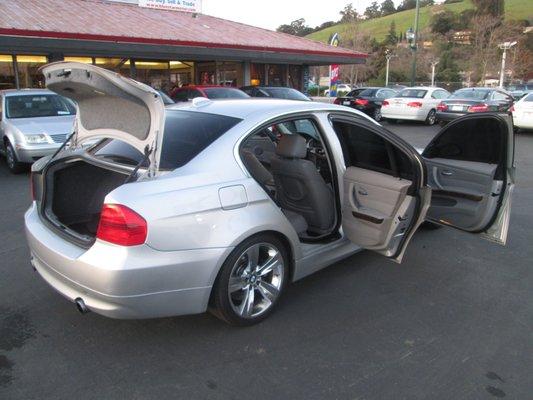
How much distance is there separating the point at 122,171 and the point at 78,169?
0.68 m

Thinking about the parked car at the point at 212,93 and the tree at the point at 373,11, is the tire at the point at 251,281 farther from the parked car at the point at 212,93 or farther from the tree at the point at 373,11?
the tree at the point at 373,11

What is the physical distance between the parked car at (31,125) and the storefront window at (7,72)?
8.26m

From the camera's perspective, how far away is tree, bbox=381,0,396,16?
388 ft

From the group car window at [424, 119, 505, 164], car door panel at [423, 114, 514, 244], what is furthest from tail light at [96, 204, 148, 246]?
car window at [424, 119, 505, 164]

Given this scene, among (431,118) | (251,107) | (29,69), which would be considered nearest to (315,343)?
(251,107)

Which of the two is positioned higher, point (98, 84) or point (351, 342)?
point (98, 84)

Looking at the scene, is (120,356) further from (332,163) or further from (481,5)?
(481,5)

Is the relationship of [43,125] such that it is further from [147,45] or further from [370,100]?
[370,100]

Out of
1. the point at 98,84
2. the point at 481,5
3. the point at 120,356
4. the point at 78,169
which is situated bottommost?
the point at 120,356

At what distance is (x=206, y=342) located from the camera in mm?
3115

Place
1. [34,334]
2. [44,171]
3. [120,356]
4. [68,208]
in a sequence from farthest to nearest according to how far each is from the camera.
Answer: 1. [68,208]
2. [44,171]
3. [34,334]
4. [120,356]

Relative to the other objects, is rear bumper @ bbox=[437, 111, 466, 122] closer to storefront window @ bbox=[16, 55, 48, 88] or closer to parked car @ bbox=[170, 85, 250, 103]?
parked car @ bbox=[170, 85, 250, 103]

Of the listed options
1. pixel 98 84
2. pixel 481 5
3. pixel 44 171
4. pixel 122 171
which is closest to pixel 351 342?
pixel 122 171

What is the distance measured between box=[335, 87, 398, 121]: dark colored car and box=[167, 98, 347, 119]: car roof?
51.7 feet
